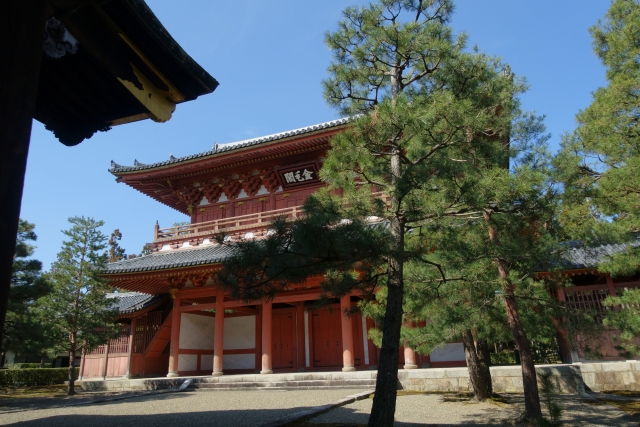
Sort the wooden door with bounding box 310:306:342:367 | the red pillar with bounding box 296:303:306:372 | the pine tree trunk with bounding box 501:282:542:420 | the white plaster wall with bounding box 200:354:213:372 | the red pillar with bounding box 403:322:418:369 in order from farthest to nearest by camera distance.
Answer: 1. the white plaster wall with bounding box 200:354:213:372
2. the red pillar with bounding box 296:303:306:372
3. the wooden door with bounding box 310:306:342:367
4. the red pillar with bounding box 403:322:418:369
5. the pine tree trunk with bounding box 501:282:542:420

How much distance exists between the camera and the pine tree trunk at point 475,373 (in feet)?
26.8

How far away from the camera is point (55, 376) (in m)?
19.5

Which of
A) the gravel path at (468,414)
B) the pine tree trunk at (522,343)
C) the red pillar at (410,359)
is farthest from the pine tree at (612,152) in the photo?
the red pillar at (410,359)

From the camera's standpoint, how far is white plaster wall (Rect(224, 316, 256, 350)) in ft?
50.2

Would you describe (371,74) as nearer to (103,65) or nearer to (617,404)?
(103,65)

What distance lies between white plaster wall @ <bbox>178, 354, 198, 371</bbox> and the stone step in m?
2.21

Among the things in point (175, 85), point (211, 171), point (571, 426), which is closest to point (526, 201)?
point (571, 426)

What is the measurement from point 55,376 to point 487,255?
69.6 feet

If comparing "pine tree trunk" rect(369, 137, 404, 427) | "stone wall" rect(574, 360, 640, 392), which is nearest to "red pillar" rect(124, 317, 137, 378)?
"pine tree trunk" rect(369, 137, 404, 427)

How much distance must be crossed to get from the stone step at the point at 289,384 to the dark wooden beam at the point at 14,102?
33.7ft

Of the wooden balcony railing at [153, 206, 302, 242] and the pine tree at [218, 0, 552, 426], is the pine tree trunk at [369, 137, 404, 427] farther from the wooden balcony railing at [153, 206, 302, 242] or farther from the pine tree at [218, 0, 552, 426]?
the wooden balcony railing at [153, 206, 302, 242]

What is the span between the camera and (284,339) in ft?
49.5

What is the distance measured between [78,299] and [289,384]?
7.37 metres

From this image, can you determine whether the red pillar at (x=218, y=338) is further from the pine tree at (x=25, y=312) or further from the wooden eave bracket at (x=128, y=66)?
the wooden eave bracket at (x=128, y=66)
